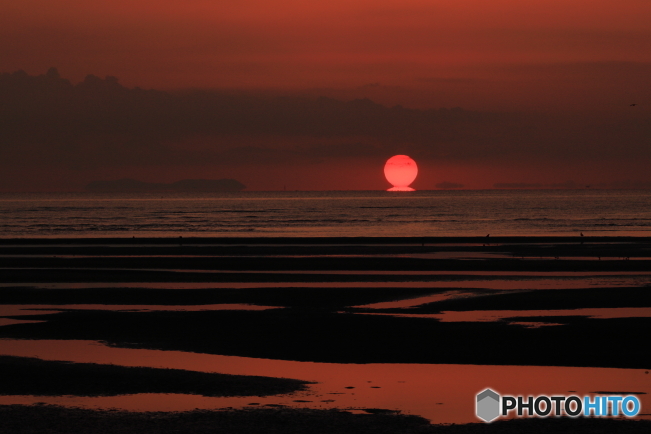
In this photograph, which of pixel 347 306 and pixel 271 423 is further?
pixel 347 306

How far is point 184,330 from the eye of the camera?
18641 mm

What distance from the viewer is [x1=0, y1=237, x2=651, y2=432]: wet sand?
15.5m

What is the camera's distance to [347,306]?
2292 centimetres

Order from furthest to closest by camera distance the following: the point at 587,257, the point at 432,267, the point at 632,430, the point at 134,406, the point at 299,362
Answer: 1. the point at 587,257
2. the point at 432,267
3. the point at 299,362
4. the point at 134,406
5. the point at 632,430

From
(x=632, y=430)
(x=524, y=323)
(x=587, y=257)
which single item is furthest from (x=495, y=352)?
(x=587, y=257)

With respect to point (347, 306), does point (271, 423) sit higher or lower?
lower

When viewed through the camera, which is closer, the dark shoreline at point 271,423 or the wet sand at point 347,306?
the dark shoreline at point 271,423

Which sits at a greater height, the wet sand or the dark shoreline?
the wet sand

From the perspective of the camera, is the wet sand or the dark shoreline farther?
the wet sand

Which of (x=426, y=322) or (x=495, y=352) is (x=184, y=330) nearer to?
(x=426, y=322)

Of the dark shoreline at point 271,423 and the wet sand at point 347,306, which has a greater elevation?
the wet sand at point 347,306

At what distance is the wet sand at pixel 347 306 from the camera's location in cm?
1555

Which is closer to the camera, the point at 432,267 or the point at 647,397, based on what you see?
the point at 647,397

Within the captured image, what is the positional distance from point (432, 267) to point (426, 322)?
54.6 ft
